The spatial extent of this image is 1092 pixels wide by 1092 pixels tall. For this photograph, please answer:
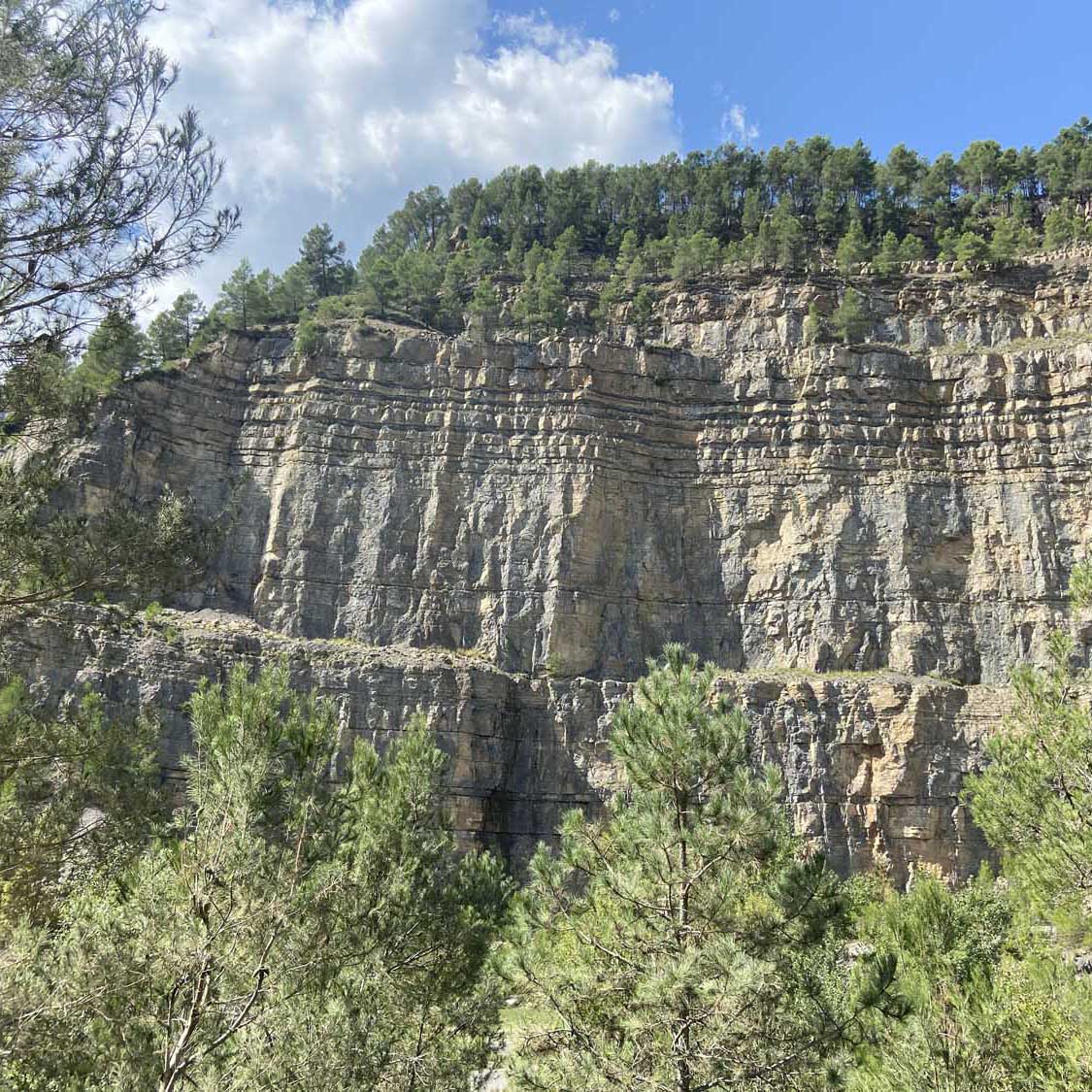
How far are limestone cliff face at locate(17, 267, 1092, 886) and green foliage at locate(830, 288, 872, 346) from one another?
3.13 feet

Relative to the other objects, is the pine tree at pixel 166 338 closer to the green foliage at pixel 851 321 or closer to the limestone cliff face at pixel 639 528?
the limestone cliff face at pixel 639 528

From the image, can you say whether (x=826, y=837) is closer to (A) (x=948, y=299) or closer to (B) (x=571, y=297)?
(A) (x=948, y=299)

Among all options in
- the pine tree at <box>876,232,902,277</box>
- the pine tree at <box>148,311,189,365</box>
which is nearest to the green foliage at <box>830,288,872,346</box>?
the pine tree at <box>876,232,902,277</box>

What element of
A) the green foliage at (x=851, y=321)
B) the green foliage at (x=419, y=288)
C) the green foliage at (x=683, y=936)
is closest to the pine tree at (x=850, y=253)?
the green foliage at (x=851, y=321)

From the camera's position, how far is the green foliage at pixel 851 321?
4456cm

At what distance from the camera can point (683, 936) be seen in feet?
30.3

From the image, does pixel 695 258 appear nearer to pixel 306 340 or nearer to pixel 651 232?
pixel 651 232

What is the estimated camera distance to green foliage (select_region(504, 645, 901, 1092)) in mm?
8695

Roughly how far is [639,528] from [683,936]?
31199 mm

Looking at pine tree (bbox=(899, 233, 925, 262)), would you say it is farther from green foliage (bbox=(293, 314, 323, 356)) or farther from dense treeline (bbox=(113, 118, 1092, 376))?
green foliage (bbox=(293, 314, 323, 356))

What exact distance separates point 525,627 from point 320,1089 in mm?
28647

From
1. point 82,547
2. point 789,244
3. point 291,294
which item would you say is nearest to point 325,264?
point 291,294

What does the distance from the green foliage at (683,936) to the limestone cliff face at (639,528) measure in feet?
76.7

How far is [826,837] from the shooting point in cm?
3231
